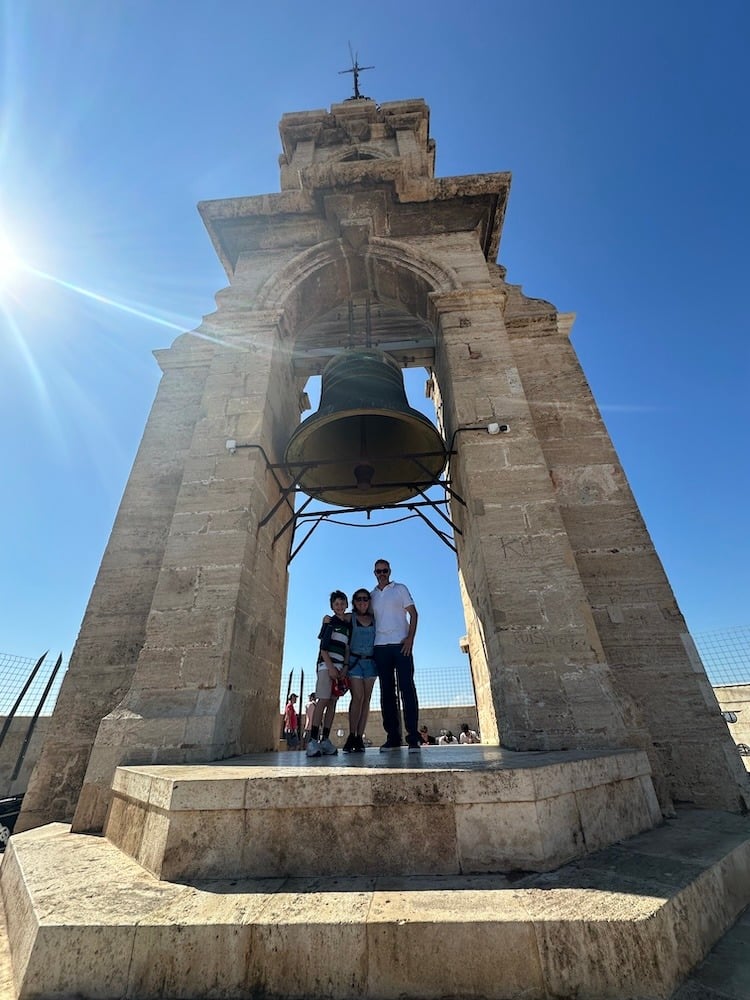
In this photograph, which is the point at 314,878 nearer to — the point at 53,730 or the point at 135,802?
the point at 135,802

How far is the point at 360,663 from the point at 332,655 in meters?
0.26

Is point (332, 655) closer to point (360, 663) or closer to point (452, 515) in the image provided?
point (360, 663)

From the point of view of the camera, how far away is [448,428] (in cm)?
545

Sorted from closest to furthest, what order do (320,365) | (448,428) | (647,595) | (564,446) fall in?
(647,595), (564,446), (448,428), (320,365)

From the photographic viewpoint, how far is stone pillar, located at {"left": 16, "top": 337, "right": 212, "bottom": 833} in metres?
3.81

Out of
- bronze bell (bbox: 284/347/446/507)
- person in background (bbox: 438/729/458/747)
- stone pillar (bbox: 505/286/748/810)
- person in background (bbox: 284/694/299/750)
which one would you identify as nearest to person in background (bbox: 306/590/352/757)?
bronze bell (bbox: 284/347/446/507)

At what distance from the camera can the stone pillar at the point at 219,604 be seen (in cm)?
323

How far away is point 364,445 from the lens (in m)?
4.59

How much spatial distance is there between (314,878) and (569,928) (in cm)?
98

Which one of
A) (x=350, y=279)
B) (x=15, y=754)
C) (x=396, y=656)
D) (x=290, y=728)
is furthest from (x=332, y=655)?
(x=15, y=754)

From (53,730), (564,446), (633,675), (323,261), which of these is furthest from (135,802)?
(323,261)

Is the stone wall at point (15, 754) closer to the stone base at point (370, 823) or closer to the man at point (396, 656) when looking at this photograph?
the man at point (396, 656)

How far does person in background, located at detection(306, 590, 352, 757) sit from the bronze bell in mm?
1231

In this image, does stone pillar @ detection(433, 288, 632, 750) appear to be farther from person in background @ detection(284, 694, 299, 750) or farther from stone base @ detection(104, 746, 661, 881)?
person in background @ detection(284, 694, 299, 750)
